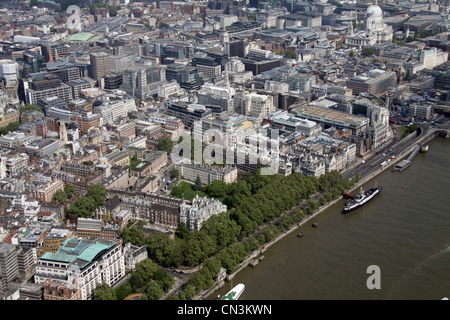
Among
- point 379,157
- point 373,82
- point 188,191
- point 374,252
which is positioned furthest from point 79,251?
point 373,82

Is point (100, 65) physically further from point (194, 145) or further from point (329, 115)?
point (329, 115)

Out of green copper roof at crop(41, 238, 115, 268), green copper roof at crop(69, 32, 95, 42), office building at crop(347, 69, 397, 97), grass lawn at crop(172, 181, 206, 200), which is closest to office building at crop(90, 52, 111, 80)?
green copper roof at crop(69, 32, 95, 42)

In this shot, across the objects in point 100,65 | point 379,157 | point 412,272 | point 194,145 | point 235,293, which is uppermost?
point 100,65

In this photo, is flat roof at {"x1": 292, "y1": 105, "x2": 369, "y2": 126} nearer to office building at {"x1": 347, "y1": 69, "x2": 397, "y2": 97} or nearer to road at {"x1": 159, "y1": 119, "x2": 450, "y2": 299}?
road at {"x1": 159, "y1": 119, "x2": 450, "y2": 299}

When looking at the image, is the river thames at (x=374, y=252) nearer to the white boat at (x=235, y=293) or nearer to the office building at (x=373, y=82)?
the white boat at (x=235, y=293)

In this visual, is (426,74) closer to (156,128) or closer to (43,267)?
(156,128)

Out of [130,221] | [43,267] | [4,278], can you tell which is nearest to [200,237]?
[130,221]
